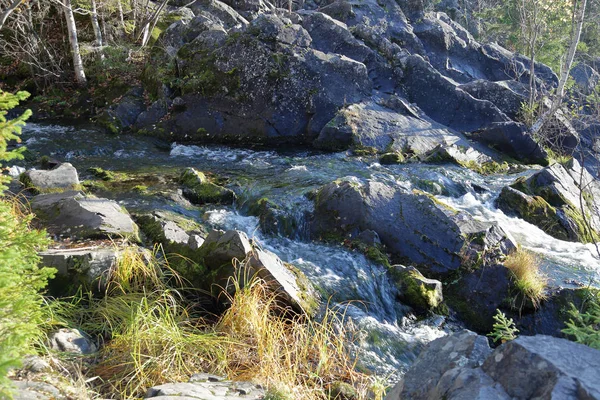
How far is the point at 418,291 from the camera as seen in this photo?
23.1 ft

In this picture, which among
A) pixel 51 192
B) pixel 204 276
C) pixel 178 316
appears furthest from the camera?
pixel 51 192

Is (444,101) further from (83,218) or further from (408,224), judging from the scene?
(83,218)

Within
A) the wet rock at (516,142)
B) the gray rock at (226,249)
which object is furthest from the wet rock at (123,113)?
the wet rock at (516,142)

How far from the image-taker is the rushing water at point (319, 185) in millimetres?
6698

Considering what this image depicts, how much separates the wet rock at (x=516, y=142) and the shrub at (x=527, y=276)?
32.5 ft

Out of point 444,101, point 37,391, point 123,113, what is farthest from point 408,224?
point 123,113

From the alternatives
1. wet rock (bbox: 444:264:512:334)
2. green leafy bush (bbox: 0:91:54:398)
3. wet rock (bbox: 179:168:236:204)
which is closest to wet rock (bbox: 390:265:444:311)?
wet rock (bbox: 444:264:512:334)

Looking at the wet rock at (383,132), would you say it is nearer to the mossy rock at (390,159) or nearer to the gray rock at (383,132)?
the gray rock at (383,132)

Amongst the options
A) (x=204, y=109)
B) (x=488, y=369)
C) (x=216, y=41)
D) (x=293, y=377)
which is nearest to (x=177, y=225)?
(x=293, y=377)

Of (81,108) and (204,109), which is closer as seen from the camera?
(204,109)

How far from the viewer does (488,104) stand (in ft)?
60.4

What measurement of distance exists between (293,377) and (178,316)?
150 cm

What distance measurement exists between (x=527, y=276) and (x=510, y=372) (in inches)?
205

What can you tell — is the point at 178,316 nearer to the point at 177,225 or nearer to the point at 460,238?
the point at 177,225
